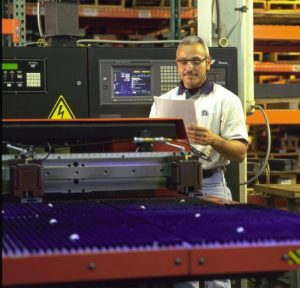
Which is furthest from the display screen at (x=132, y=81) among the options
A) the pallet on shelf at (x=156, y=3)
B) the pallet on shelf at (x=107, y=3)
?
the pallet on shelf at (x=156, y=3)

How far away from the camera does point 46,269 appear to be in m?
1.80

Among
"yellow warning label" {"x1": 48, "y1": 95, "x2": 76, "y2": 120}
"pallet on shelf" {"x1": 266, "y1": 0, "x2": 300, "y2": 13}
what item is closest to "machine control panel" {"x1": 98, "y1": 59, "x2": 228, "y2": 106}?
"yellow warning label" {"x1": 48, "y1": 95, "x2": 76, "y2": 120}

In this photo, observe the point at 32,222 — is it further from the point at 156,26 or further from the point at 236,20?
the point at 156,26

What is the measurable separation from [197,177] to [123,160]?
1.09 ft

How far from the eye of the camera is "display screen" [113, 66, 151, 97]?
4.70m

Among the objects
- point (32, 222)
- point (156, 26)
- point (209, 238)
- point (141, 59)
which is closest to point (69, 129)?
point (32, 222)

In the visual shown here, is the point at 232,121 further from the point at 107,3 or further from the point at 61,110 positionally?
the point at 107,3

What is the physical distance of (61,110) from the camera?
15.3 feet

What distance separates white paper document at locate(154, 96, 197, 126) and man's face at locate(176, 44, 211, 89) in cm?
52

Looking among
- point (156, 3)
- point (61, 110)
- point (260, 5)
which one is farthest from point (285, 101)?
point (61, 110)

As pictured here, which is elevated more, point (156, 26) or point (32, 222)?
point (156, 26)

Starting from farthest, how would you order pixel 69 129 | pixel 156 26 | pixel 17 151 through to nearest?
pixel 156 26 < pixel 69 129 < pixel 17 151

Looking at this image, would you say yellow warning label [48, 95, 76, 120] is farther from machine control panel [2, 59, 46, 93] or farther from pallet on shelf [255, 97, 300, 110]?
pallet on shelf [255, 97, 300, 110]

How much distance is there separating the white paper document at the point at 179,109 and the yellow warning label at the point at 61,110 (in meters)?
1.08
